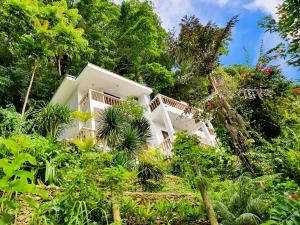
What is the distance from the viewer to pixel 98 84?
1556 cm

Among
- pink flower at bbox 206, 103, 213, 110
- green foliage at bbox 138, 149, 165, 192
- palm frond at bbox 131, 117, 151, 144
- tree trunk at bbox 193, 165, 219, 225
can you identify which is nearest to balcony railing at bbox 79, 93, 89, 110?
palm frond at bbox 131, 117, 151, 144

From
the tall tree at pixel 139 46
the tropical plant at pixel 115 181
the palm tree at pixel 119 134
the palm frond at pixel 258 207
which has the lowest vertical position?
the palm frond at pixel 258 207

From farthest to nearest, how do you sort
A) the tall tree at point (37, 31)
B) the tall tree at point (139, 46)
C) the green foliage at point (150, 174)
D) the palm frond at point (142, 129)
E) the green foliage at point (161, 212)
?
A: the tall tree at point (139, 46) < the palm frond at point (142, 129) < the tall tree at point (37, 31) < the green foliage at point (150, 174) < the green foliage at point (161, 212)

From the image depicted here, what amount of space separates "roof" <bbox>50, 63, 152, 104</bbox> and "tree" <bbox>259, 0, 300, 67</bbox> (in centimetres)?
1101

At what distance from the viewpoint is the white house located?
14117 mm

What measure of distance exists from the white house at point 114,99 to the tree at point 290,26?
373 inches

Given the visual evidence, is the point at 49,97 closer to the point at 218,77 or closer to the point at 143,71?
the point at 143,71

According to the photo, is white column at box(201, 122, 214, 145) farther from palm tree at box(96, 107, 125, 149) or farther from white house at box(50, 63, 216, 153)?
palm tree at box(96, 107, 125, 149)

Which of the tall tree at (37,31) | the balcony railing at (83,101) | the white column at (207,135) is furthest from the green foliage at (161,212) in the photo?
the white column at (207,135)

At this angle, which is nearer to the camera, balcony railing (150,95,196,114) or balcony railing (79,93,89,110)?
balcony railing (79,93,89,110)

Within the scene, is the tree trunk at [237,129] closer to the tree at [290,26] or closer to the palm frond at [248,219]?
the palm frond at [248,219]

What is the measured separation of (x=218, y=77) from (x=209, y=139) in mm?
7426

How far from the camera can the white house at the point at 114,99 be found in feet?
46.3

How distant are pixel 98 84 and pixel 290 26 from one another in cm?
1294
